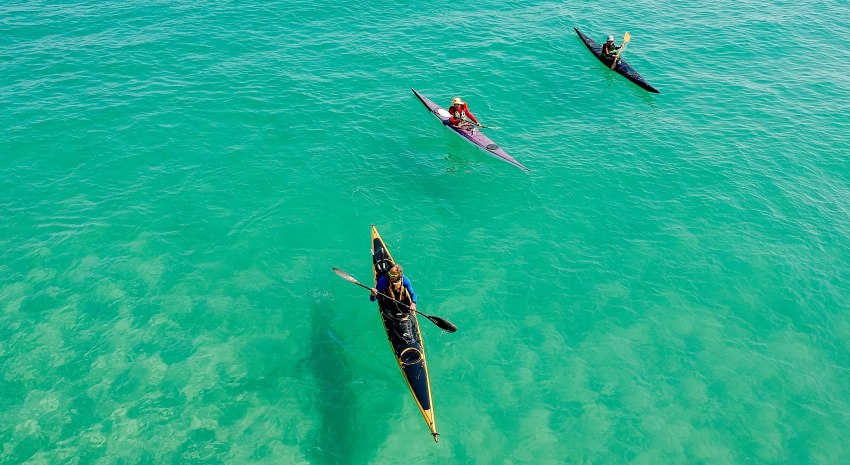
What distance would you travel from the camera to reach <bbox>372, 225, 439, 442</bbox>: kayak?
16906 millimetres

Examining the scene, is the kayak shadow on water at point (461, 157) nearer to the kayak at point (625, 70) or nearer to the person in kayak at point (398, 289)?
the person in kayak at point (398, 289)

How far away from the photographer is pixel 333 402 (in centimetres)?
1806

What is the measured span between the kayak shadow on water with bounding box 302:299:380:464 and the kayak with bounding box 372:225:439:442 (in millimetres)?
1981

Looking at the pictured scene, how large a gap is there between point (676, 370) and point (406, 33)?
110ft

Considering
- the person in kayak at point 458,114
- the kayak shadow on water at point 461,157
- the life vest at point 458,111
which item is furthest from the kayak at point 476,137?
the kayak shadow on water at point 461,157

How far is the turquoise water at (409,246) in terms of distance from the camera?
693 inches

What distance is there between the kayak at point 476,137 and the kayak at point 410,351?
38.9 feet

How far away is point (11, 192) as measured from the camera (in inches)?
1005

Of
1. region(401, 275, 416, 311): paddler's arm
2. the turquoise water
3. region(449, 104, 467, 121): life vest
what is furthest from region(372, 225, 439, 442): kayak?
region(449, 104, 467, 121): life vest

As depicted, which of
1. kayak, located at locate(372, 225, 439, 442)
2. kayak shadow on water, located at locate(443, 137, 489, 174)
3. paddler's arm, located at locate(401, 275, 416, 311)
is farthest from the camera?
kayak shadow on water, located at locate(443, 137, 489, 174)

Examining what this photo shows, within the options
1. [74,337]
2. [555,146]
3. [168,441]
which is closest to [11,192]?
[74,337]

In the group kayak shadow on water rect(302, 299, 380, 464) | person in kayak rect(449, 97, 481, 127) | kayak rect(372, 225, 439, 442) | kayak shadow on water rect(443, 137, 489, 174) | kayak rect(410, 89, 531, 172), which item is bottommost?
kayak shadow on water rect(302, 299, 380, 464)

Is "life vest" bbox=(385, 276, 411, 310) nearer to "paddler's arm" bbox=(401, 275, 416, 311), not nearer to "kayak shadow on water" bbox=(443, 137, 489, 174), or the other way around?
"paddler's arm" bbox=(401, 275, 416, 311)

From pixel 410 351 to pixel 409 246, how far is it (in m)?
6.94
